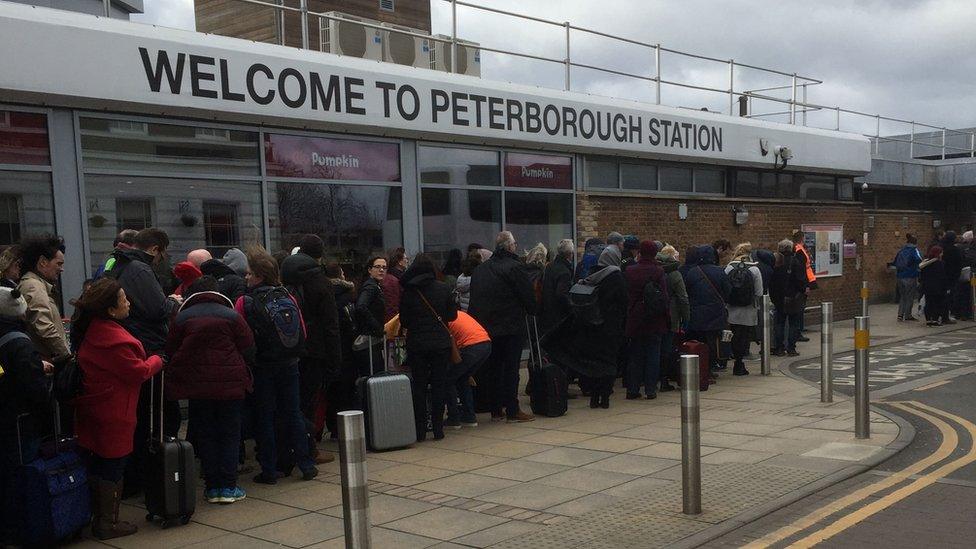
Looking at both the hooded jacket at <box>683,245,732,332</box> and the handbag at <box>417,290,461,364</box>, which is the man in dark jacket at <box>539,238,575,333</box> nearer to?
the handbag at <box>417,290,461,364</box>

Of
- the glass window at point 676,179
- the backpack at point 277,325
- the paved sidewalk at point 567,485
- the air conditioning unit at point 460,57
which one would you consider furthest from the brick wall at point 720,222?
the backpack at point 277,325

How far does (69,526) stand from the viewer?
516 cm

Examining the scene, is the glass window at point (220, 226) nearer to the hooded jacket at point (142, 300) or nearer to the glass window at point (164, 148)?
the glass window at point (164, 148)

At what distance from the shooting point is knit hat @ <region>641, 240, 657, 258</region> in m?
9.73

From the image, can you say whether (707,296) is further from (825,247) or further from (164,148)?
(825,247)

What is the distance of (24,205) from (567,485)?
5885 mm

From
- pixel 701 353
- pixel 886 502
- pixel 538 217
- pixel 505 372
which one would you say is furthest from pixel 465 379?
pixel 538 217

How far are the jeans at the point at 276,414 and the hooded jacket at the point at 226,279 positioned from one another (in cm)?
78

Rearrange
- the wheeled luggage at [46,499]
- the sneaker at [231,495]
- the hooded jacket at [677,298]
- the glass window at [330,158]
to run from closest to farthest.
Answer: the wheeled luggage at [46,499], the sneaker at [231,495], the hooded jacket at [677,298], the glass window at [330,158]

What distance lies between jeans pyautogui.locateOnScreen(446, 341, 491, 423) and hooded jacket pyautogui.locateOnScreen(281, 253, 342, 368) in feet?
4.88

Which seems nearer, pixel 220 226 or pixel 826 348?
pixel 826 348

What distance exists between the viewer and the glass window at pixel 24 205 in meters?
8.21

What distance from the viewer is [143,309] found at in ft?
19.9

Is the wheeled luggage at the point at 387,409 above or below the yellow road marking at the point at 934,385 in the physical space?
above
